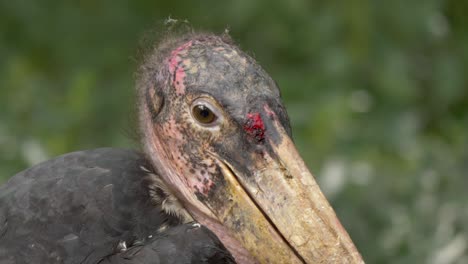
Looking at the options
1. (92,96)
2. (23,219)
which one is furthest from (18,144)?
(23,219)

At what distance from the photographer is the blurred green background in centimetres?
570

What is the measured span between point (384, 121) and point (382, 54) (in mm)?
442

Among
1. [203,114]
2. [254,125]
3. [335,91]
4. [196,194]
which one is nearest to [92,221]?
[196,194]

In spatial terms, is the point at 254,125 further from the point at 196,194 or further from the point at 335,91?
the point at 335,91

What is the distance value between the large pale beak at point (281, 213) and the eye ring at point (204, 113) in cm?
15

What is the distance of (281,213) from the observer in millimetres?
3555

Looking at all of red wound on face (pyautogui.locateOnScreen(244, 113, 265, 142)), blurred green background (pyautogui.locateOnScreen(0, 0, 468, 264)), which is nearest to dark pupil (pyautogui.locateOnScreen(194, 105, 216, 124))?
red wound on face (pyautogui.locateOnScreen(244, 113, 265, 142))

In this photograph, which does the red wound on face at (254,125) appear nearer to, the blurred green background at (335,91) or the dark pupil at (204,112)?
the dark pupil at (204,112)

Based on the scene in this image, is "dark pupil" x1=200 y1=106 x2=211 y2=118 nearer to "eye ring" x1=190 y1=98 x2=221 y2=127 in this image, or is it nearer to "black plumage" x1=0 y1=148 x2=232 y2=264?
"eye ring" x1=190 y1=98 x2=221 y2=127

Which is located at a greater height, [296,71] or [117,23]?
[117,23]

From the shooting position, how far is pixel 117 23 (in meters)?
7.50

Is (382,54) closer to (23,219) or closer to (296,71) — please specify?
(296,71)

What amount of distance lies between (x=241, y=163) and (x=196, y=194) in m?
0.22

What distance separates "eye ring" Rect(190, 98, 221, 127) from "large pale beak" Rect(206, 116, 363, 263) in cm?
15
